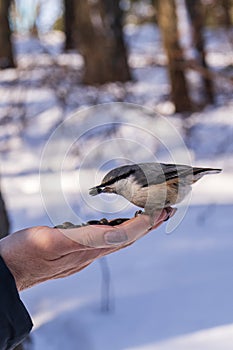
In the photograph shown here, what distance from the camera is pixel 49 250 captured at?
5.34 feet

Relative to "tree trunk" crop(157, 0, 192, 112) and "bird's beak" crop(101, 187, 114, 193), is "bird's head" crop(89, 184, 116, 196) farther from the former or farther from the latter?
"tree trunk" crop(157, 0, 192, 112)

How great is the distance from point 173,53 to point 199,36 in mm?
825

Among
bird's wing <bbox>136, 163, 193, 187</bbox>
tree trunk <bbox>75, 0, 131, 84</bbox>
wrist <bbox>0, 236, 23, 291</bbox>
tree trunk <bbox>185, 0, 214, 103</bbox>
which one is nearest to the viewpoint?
bird's wing <bbox>136, 163, 193, 187</bbox>

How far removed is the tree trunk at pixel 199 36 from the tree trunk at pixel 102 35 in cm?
85

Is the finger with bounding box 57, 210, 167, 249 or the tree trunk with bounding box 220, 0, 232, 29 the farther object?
the tree trunk with bounding box 220, 0, 232, 29

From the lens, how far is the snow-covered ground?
68.3 inches

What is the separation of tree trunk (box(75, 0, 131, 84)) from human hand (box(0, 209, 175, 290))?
544 centimetres

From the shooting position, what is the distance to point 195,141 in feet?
21.1

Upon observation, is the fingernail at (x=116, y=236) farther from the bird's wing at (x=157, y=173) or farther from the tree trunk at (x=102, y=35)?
the tree trunk at (x=102, y=35)

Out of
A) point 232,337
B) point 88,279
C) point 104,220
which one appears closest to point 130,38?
point 88,279

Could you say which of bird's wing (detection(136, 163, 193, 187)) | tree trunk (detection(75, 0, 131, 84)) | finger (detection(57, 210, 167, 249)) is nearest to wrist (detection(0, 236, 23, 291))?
finger (detection(57, 210, 167, 249))

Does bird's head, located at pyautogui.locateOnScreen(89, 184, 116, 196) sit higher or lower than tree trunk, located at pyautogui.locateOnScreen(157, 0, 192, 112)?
higher

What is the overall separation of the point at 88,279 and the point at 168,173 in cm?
286

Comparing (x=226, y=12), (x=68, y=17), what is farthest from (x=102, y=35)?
(x=226, y=12)
